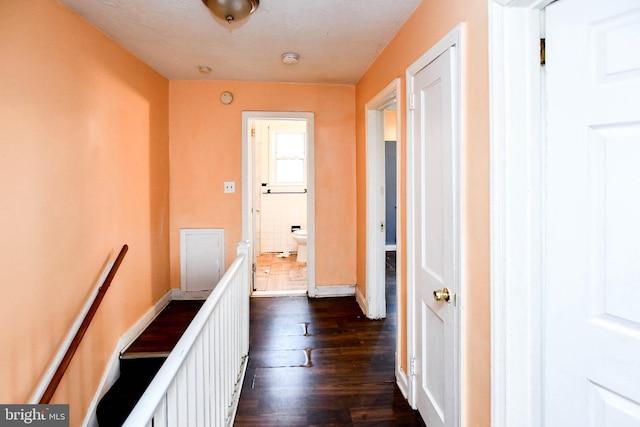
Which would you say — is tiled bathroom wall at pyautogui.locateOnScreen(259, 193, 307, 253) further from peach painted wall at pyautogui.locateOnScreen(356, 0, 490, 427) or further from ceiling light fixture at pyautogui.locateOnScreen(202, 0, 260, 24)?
peach painted wall at pyautogui.locateOnScreen(356, 0, 490, 427)

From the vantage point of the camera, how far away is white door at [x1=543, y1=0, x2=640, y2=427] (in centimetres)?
80

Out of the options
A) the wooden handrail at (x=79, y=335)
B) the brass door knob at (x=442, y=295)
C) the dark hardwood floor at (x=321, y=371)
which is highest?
the brass door knob at (x=442, y=295)

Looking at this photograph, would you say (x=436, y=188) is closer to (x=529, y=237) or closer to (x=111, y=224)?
(x=529, y=237)

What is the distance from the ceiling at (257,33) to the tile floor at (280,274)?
8.03ft

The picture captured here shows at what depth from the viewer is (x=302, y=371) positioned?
7.19ft

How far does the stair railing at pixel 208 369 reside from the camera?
0.87 metres

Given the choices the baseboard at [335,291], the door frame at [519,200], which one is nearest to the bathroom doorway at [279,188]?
the baseboard at [335,291]

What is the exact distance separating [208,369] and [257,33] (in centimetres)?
213

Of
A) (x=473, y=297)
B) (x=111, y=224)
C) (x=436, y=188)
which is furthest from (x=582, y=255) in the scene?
(x=111, y=224)

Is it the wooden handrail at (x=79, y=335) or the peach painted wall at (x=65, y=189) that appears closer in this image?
the peach painted wall at (x=65, y=189)

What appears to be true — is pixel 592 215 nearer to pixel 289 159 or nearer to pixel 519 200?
pixel 519 200

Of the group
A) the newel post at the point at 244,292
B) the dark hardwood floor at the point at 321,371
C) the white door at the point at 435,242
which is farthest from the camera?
the newel post at the point at 244,292

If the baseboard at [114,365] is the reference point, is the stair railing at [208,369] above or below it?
above

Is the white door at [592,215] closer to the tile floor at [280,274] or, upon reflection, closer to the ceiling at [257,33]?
the ceiling at [257,33]
